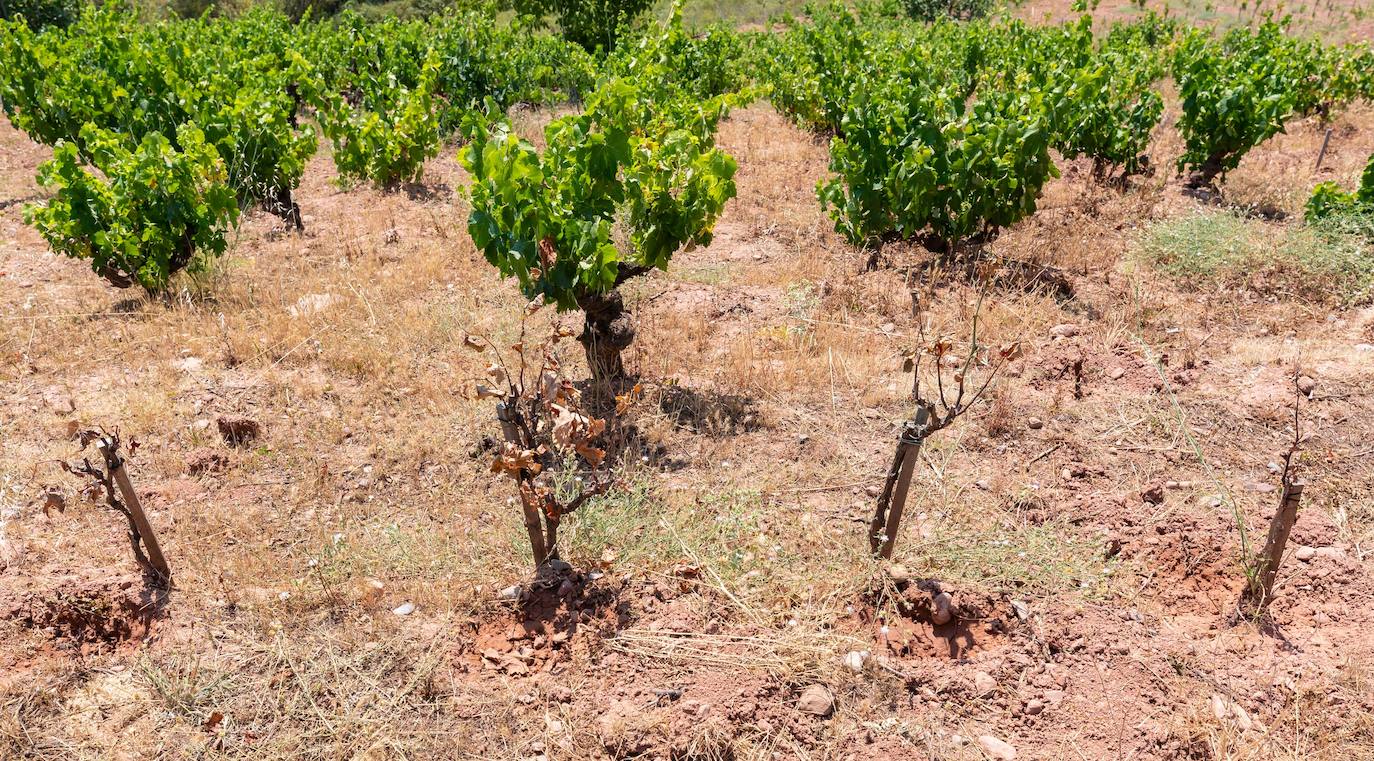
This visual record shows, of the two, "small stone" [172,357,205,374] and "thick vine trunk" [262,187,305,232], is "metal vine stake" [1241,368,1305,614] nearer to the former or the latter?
"small stone" [172,357,205,374]

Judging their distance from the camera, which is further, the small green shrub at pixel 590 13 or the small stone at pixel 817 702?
the small green shrub at pixel 590 13

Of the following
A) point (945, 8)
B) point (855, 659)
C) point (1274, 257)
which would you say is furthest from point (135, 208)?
point (945, 8)

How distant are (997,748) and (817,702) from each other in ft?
1.82

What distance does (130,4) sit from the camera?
93.9ft

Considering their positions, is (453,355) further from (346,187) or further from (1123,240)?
(1123,240)

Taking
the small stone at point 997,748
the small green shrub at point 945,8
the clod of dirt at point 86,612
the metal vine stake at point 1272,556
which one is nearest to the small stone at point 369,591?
the clod of dirt at point 86,612

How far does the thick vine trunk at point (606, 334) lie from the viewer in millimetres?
4543

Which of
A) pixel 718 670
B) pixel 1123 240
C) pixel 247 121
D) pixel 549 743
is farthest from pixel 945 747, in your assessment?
pixel 247 121

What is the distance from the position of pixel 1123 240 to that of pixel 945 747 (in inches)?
204

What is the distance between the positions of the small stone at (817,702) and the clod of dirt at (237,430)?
294 centimetres

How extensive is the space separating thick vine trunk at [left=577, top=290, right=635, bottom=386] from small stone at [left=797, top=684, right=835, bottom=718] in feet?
7.12

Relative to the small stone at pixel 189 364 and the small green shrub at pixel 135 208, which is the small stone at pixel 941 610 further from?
the small green shrub at pixel 135 208

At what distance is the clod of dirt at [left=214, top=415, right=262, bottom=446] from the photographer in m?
4.30

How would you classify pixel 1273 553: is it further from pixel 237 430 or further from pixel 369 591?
pixel 237 430
